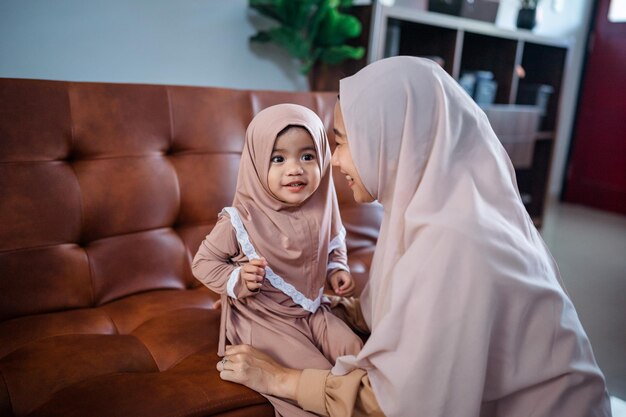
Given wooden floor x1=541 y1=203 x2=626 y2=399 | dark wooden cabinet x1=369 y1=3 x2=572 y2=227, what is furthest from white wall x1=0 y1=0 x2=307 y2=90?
wooden floor x1=541 y1=203 x2=626 y2=399

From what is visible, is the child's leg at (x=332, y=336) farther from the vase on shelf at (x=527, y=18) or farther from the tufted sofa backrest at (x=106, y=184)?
the vase on shelf at (x=527, y=18)

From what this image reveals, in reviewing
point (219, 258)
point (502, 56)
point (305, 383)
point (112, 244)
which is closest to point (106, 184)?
point (112, 244)

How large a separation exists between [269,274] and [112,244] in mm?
600

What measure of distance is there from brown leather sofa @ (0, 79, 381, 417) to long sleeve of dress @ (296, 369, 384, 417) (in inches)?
4.7

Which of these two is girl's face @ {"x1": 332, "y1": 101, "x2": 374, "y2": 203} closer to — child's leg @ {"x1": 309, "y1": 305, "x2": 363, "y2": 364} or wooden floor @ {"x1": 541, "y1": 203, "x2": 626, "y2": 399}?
child's leg @ {"x1": 309, "y1": 305, "x2": 363, "y2": 364}

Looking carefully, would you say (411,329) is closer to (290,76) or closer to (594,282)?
(290,76)

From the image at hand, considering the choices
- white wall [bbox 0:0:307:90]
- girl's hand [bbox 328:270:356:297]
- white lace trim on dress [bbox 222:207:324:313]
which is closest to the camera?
white lace trim on dress [bbox 222:207:324:313]

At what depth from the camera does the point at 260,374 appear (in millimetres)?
1158

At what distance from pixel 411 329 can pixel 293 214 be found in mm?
477

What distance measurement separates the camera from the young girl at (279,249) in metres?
1.26

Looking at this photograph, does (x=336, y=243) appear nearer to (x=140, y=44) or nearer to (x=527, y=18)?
(x=140, y=44)

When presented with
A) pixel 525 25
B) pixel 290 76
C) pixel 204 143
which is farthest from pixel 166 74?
pixel 525 25

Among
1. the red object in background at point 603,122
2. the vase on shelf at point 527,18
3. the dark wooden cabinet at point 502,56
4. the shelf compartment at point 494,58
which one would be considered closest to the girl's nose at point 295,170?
the dark wooden cabinet at point 502,56

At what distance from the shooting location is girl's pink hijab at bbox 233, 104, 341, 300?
4.20 ft
